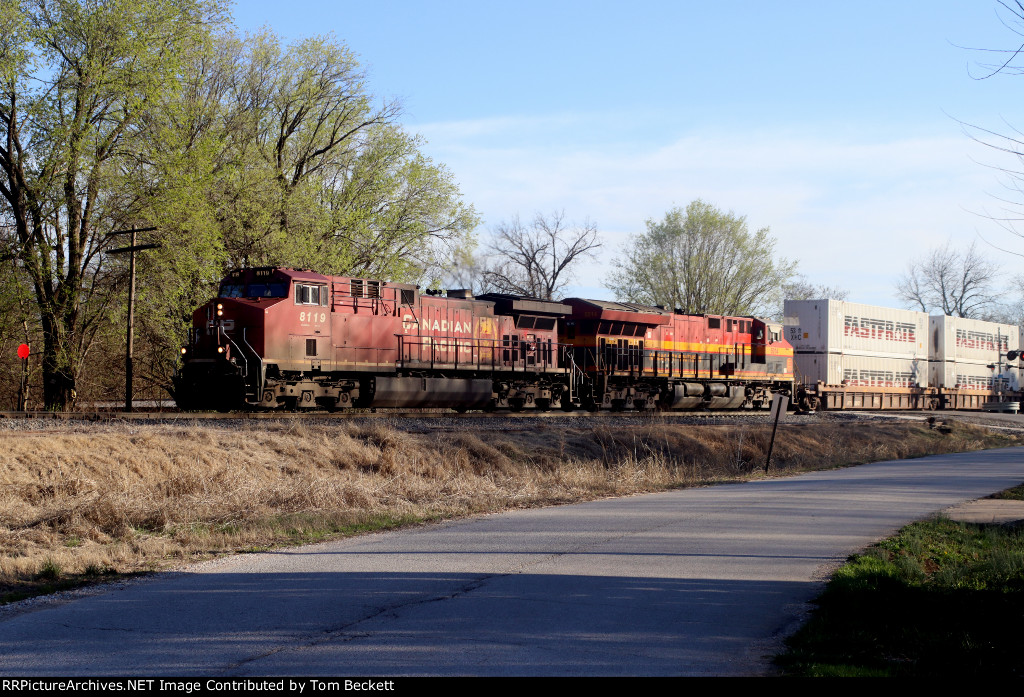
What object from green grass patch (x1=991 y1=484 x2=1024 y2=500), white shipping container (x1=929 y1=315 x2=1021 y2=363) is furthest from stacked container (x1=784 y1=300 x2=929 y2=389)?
green grass patch (x1=991 y1=484 x2=1024 y2=500)

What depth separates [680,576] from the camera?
780 centimetres

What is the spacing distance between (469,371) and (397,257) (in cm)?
1265

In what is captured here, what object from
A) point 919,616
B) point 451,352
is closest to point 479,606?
point 919,616

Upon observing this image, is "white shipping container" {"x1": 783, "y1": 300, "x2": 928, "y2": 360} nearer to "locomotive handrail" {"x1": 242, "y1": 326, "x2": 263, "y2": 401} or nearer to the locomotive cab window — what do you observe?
the locomotive cab window

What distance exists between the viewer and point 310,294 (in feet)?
78.1

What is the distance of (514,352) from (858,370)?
23940 millimetres

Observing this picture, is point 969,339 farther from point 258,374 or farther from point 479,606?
point 479,606

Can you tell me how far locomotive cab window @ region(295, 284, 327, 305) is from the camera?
77.1 feet

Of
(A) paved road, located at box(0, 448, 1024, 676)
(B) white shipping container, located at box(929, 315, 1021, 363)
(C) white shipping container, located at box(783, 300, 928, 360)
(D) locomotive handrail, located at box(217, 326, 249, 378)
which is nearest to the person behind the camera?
(A) paved road, located at box(0, 448, 1024, 676)

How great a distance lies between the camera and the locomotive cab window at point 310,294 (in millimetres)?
23497

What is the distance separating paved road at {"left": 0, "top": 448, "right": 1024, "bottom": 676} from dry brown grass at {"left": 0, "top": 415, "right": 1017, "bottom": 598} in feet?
4.38

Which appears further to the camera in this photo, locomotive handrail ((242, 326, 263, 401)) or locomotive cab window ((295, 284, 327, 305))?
locomotive cab window ((295, 284, 327, 305))

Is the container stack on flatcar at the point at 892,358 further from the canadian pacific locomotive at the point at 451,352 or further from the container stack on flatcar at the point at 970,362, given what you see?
the canadian pacific locomotive at the point at 451,352

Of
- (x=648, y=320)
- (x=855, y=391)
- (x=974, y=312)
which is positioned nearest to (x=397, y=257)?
(x=648, y=320)
